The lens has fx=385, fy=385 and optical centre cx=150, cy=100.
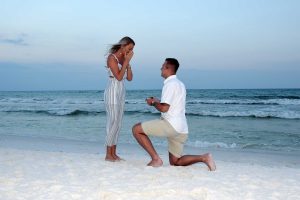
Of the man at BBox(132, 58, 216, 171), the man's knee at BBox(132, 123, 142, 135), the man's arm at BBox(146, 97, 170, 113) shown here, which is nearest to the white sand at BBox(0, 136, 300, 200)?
the man at BBox(132, 58, 216, 171)

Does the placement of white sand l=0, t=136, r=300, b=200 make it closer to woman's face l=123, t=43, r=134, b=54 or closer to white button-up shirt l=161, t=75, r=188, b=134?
white button-up shirt l=161, t=75, r=188, b=134

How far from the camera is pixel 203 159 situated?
506 centimetres

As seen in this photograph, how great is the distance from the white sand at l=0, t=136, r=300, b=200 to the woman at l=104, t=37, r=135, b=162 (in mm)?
635

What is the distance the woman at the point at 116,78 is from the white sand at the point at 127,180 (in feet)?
2.08

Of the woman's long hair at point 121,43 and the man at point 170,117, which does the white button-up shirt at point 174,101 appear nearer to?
the man at point 170,117

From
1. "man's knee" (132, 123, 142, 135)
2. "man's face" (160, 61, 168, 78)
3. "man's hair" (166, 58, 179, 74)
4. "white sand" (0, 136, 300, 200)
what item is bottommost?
"white sand" (0, 136, 300, 200)

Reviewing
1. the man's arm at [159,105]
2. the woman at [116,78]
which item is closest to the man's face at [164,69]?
the man's arm at [159,105]

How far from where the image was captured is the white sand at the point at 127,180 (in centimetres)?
385

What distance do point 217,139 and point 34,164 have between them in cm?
642

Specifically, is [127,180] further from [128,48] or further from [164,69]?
[128,48]

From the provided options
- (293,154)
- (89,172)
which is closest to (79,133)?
(293,154)

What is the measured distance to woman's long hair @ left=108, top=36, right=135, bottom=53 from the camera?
17.7ft

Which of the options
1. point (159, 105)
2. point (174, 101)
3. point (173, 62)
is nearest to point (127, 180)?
Answer: point (159, 105)

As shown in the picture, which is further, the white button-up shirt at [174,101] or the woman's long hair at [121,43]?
the woman's long hair at [121,43]
